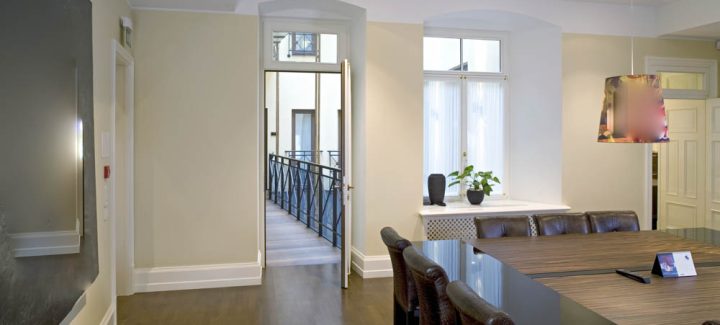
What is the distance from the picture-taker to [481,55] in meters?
5.94

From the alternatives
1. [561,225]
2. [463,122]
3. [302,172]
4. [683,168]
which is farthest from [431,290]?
[302,172]

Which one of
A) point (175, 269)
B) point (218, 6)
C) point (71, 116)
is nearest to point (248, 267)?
point (175, 269)

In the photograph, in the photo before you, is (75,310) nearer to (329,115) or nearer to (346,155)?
(346,155)

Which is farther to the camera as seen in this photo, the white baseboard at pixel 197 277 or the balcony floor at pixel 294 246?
the balcony floor at pixel 294 246

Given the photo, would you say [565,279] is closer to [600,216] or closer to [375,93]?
[600,216]

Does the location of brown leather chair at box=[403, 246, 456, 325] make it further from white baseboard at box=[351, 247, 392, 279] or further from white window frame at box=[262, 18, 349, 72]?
white window frame at box=[262, 18, 349, 72]

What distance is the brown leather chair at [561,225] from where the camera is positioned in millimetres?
3529

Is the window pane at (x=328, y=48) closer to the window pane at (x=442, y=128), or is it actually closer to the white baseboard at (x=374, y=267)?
the window pane at (x=442, y=128)

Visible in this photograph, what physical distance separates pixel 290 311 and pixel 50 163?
254 centimetres

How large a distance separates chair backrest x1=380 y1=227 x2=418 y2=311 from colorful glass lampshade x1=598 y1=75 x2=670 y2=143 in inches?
49.3

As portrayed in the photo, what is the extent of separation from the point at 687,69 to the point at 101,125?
5.98 metres

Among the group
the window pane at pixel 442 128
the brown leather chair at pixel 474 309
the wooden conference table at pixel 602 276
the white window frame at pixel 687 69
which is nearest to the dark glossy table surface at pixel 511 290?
the wooden conference table at pixel 602 276

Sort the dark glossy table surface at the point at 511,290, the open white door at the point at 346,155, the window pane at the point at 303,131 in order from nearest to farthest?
the dark glossy table surface at the point at 511,290 → the open white door at the point at 346,155 → the window pane at the point at 303,131

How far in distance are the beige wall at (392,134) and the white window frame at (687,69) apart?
108 inches
